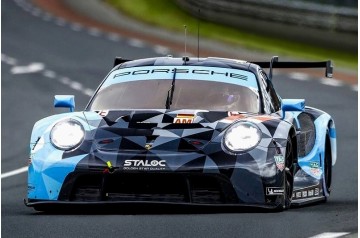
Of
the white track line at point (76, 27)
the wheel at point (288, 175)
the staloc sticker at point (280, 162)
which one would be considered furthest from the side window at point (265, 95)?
the white track line at point (76, 27)

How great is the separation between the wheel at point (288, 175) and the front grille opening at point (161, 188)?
1.78 feet

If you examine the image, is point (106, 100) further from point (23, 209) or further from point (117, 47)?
point (117, 47)

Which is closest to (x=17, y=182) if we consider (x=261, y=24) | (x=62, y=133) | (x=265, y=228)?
(x=62, y=133)

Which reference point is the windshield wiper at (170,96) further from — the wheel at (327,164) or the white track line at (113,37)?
the white track line at (113,37)

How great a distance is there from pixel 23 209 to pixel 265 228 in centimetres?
264

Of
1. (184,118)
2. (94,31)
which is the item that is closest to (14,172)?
(184,118)

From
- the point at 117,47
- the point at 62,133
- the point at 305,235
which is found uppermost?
the point at 117,47

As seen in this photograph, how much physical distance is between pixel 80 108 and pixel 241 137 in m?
14.6

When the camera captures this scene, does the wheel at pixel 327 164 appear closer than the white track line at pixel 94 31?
Yes

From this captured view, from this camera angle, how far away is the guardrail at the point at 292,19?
31.6m

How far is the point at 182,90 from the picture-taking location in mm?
11070

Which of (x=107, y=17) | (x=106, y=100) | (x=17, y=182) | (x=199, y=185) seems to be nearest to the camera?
(x=199, y=185)

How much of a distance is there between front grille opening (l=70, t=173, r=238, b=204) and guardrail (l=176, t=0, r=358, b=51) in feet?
71.7

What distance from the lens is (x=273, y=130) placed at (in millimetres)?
9977
